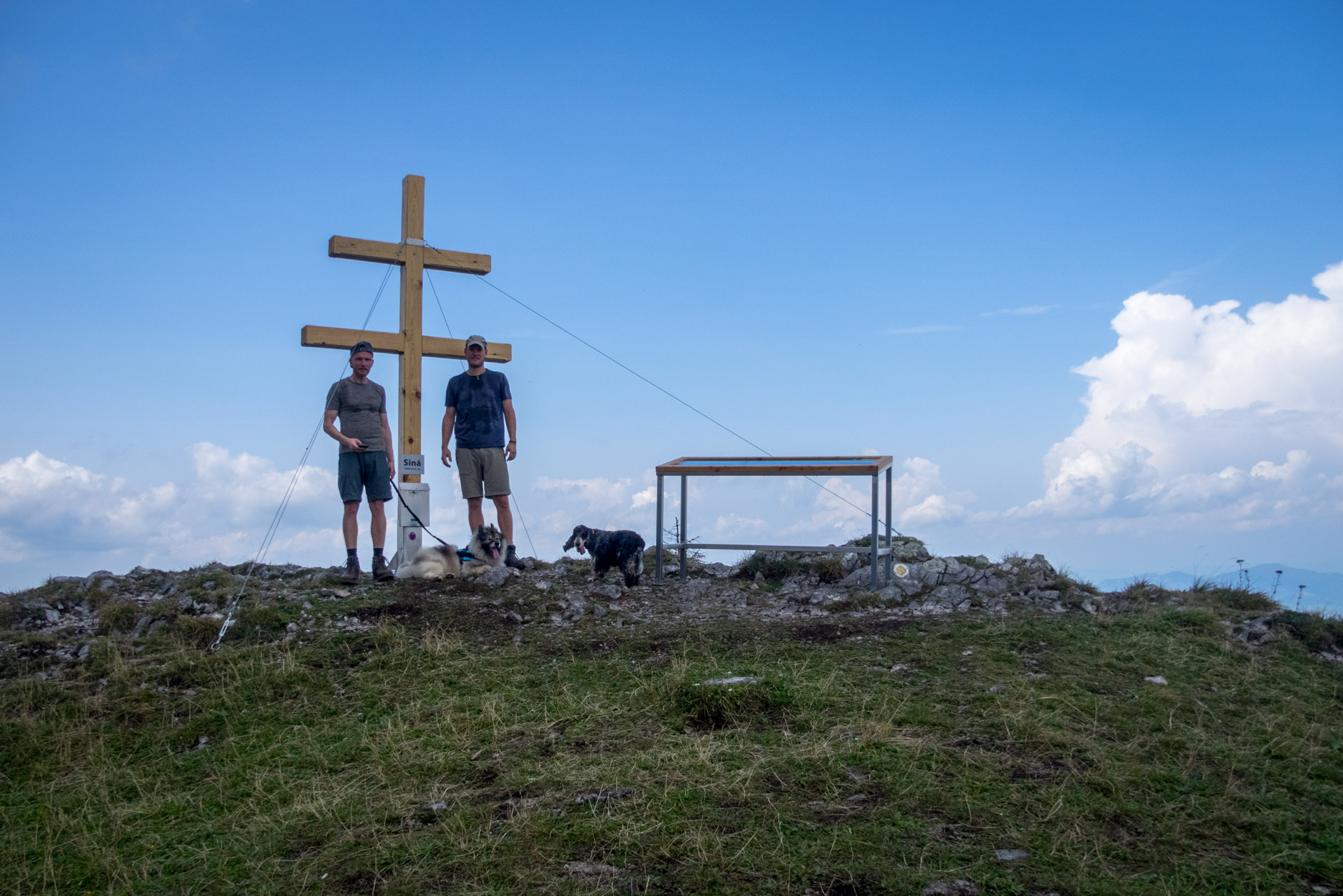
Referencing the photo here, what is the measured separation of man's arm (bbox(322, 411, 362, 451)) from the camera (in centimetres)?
Result: 826

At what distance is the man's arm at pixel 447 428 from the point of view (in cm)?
948

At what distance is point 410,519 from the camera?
977 centimetres

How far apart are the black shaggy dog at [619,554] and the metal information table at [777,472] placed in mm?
348

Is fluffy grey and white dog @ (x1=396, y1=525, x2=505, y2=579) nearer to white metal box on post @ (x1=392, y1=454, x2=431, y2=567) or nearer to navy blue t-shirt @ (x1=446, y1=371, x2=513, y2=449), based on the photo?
white metal box on post @ (x1=392, y1=454, x2=431, y2=567)

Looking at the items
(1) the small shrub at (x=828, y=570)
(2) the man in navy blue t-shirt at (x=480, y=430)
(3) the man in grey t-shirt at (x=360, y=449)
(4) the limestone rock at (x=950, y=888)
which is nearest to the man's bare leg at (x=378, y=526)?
(3) the man in grey t-shirt at (x=360, y=449)

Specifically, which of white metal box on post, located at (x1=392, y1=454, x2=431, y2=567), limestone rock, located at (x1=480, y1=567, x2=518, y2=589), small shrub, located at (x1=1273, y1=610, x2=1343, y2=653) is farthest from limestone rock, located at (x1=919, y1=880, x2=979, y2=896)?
white metal box on post, located at (x1=392, y1=454, x2=431, y2=567)

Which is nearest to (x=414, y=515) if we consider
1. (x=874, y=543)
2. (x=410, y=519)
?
(x=410, y=519)

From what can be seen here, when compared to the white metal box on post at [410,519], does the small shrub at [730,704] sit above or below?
below

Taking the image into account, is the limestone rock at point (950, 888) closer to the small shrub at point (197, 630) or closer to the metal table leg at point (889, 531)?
the small shrub at point (197, 630)

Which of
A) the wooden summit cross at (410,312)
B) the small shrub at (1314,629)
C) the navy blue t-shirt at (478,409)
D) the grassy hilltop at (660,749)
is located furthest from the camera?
the wooden summit cross at (410,312)

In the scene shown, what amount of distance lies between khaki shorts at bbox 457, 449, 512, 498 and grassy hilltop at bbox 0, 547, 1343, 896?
5.99 ft

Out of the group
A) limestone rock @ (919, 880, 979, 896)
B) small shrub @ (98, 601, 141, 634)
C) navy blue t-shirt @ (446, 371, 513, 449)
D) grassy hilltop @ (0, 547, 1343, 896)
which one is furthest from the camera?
navy blue t-shirt @ (446, 371, 513, 449)

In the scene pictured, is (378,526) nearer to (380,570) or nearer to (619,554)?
(380,570)

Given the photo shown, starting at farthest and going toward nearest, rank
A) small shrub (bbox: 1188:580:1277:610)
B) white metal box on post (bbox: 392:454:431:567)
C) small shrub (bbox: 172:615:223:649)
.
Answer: white metal box on post (bbox: 392:454:431:567), small shrub (bbox: 1188:580:1277:610), small shrub (bbox: 172:615:223:649)
